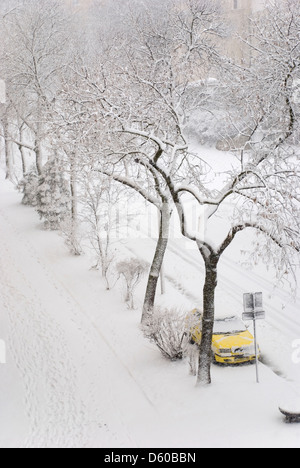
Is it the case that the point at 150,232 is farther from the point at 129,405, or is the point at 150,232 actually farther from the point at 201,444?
the point at 201,444

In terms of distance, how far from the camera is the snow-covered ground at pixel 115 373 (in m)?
11.0

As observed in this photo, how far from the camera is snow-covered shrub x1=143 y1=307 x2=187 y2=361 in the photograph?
45.2 feet

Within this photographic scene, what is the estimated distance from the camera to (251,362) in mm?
14297

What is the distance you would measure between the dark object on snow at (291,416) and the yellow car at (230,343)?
12.5ft

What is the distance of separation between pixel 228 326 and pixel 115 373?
3.65m

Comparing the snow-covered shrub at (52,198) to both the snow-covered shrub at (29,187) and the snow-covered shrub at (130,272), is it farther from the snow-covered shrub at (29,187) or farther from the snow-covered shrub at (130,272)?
the snow-covered shrub at (130,272)

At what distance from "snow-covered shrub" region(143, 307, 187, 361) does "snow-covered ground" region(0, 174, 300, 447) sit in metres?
0.43

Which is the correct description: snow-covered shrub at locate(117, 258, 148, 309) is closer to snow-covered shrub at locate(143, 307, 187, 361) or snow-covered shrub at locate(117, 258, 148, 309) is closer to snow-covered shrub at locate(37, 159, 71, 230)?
snow-covered shrub at locate(143, 307, 187, 361)

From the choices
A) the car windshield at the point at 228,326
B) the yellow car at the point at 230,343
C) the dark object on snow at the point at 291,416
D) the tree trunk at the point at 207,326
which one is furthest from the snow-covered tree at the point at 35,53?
the dark object on snow at the point at 291,416

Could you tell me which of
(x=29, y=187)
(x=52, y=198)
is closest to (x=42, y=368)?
(x=52, y=198)

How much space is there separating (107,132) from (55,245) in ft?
42.1

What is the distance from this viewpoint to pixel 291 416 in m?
10.1

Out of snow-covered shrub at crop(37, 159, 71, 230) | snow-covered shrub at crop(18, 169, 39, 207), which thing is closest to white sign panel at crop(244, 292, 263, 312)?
snow-covered shrub at crop(37, 159, 71, 230)

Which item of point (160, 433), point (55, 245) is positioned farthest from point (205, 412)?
point (55, 245)
